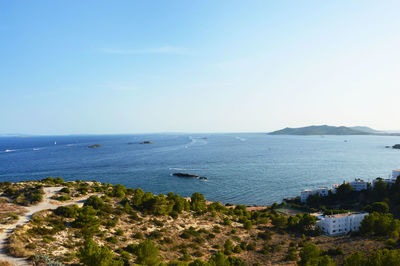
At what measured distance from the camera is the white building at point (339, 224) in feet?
146

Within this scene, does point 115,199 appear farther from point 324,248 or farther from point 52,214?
point 324,248

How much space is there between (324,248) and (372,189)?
1664 inches

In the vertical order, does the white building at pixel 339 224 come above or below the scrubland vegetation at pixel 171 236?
below

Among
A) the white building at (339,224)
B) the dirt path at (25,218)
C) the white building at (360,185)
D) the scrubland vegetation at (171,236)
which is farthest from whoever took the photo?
the white building at (360,185)

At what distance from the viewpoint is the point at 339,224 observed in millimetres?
44938

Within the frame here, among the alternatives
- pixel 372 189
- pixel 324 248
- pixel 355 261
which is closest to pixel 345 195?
pixel 372 189

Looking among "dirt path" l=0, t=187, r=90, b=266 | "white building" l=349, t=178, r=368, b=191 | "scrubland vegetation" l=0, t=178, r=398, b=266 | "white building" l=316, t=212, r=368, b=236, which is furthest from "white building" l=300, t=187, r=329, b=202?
"dirt path" l=0, t=187, r=90, b=266

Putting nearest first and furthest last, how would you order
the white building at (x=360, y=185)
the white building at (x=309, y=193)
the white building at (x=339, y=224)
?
1. the white building at (x=339, y=224)
2. the white building at (x=309, y=193)
3. the white building at (x=360, y=185)

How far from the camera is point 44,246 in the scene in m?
22.0

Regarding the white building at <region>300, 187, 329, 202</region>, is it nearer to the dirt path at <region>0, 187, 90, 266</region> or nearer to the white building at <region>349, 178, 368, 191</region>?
the white building at <region>349, 178, 368, 191</region>

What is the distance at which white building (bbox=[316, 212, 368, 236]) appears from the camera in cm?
4450

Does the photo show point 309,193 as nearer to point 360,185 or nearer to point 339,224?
point 360,185

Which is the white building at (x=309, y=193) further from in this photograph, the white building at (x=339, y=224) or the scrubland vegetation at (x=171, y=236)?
the scrubland vegetation at (x=171, y=236)

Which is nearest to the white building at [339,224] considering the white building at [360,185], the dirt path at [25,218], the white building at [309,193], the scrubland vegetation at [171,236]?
the scrubland vegetation at [171,236]
